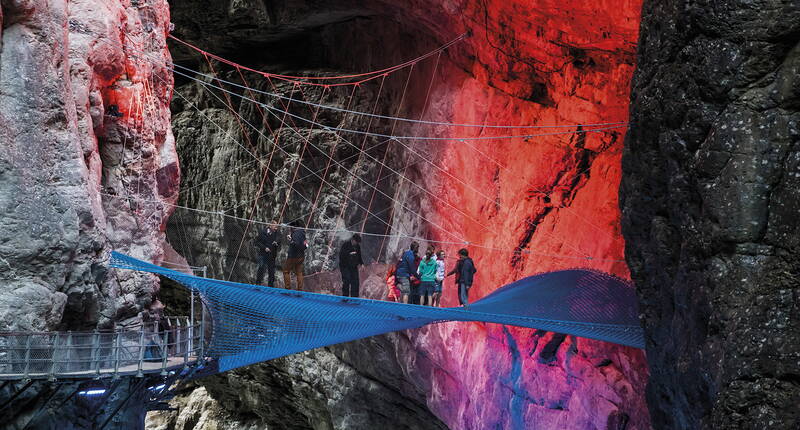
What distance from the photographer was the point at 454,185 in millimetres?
13344

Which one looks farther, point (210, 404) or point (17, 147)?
point (210, 404)

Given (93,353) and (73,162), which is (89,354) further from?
(73,162)

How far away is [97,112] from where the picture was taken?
9500 mm

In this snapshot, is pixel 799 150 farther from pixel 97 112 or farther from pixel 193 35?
pixel 193 35

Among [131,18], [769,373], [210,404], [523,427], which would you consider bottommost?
[210,404]

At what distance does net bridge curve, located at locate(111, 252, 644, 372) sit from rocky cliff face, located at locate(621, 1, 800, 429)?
6.14ft

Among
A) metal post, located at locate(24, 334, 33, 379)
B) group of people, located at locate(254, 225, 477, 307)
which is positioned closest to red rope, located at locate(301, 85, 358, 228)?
group of people, located at locate(254, 225, 477, 307)

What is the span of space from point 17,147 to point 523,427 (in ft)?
23.5

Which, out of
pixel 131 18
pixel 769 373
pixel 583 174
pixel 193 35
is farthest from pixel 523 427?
pixel 193 35

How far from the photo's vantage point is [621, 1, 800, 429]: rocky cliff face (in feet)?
17.3

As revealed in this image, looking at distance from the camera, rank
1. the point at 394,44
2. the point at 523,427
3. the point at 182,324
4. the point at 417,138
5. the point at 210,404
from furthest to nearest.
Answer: the point at 210,404, the point at 394,44, the point at 417,138, the point at 523,427, the point at 182,324

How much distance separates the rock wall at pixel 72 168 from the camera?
796 cm

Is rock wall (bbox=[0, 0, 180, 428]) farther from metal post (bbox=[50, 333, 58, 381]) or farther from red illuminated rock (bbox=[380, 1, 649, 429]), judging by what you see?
red illuminated rock (bbox=[380, 1, 649, 429])

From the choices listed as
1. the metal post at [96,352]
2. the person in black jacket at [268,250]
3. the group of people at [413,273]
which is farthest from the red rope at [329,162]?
the metal post at [96,352]
